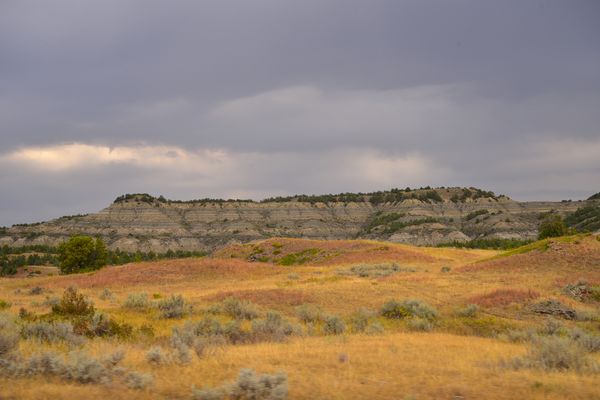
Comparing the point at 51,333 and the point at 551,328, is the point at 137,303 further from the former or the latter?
the point at 551,328

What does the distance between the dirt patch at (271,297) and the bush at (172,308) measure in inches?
149

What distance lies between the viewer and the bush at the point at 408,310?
22.0 meters

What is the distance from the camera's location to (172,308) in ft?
73.9

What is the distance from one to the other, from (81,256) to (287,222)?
83069 millimetres

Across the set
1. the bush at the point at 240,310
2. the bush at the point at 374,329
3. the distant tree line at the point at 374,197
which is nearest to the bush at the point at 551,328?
the bush at the point at 374,329

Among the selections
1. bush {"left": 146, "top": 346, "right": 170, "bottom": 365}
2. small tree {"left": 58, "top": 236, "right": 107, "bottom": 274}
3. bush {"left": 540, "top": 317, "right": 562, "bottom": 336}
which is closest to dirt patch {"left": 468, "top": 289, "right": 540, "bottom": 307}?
bush {"left": 540, "top": 317, "right": 562, "bottom": 336}

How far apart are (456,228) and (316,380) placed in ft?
402

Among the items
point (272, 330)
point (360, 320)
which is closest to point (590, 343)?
point (360, 320)

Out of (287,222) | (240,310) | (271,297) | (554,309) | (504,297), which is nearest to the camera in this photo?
(240,310)

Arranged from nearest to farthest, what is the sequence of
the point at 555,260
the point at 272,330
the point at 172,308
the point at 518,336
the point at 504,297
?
1. the point at 272,330
2. the point at 518,336
3. the point at 172,308
4. the point at 504,297
5. the point at 555,260

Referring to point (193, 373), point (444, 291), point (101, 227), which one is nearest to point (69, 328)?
point (193, 373)

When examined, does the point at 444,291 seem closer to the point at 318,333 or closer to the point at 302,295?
the point at 302,295

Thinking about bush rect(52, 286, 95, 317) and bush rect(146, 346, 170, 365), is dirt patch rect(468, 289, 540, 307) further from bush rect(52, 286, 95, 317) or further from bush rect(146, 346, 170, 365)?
bush rect(52, 286, 95, 317)

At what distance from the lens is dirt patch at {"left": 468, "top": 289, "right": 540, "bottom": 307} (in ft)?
80.2
